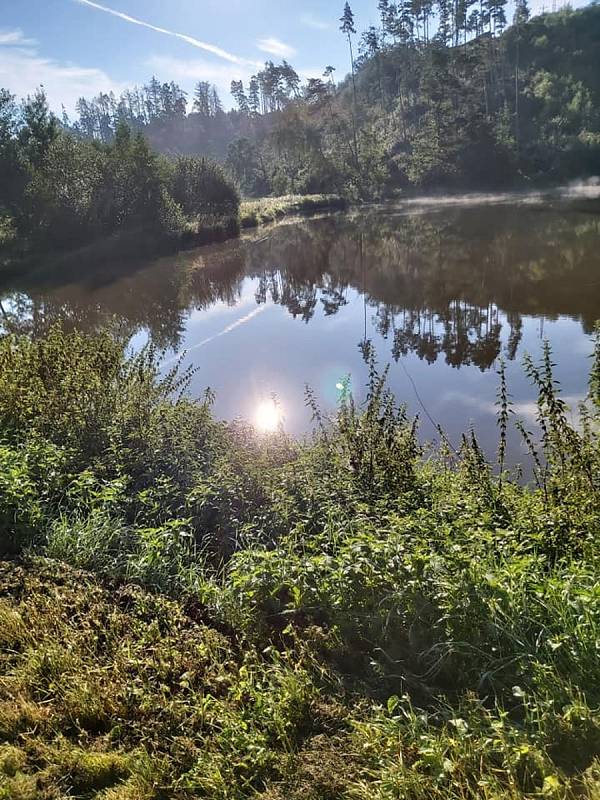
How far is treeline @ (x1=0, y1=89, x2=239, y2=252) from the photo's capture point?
3144 centimetres

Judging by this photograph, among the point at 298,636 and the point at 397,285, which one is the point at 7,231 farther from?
Result: the point at 298,636

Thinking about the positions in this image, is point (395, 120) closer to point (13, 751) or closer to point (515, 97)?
point (515, 97)

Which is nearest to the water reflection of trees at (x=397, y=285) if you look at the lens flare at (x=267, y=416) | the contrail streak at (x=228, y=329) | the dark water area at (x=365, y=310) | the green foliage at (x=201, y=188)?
the dark water area at (x=365, y=310)

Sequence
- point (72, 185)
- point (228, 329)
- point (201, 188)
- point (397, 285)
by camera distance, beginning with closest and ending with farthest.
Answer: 1. point (228, 329)
2. point (397, 285)
3. point (72, 185)
4. point (201, 188)

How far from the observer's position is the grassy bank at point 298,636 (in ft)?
8.11

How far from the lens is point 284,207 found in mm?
50812

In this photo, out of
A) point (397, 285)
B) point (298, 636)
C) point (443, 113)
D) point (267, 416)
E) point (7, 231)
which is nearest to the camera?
point (298, 636)

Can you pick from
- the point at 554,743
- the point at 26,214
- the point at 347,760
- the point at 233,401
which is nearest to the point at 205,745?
the point at 347,760

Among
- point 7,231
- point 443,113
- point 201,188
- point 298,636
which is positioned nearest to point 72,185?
point 7,231

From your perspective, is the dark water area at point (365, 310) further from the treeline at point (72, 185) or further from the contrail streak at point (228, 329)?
the treeline at point (72, 185)

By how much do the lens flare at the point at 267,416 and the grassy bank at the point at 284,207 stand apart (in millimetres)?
35366

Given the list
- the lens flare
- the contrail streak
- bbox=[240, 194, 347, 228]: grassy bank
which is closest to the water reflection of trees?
the contrail streak

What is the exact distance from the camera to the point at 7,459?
5164 millimetres

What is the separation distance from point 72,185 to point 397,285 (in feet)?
74.5
